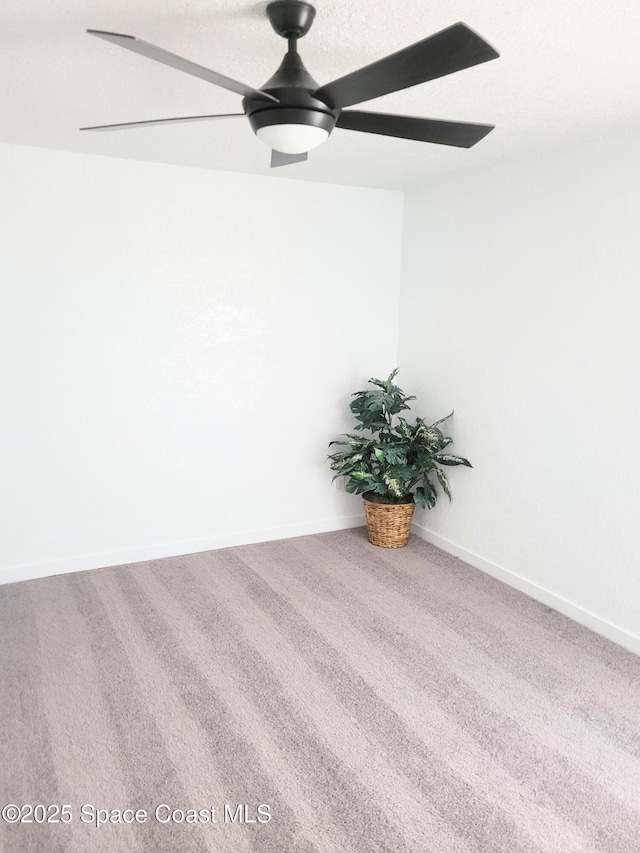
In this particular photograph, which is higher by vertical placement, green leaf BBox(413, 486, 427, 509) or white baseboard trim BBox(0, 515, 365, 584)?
green leaf BBox(413, 486, 427, 509)

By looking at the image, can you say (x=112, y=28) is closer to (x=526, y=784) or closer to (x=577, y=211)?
(x=577, y=211)

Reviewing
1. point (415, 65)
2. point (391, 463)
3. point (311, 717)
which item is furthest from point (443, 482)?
point (415, 65)

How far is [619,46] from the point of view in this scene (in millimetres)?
1887

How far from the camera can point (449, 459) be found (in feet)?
12.4

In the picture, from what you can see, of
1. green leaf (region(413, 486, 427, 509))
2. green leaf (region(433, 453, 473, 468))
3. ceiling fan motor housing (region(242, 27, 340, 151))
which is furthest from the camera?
green leaf (region(413, 486, 427, 509))

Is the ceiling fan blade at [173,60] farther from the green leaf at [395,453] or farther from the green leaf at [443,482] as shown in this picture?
the green leaf at [443,482]

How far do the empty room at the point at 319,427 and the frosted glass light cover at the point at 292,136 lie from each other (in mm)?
14

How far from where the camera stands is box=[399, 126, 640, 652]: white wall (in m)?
2.81

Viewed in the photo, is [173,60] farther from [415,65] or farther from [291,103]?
[415,65]

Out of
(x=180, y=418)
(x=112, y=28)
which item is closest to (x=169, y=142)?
(x=112, y=28)

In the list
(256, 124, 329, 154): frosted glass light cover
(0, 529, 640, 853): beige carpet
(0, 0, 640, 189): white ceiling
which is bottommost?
(0, 529, 640, 853): beige carpet

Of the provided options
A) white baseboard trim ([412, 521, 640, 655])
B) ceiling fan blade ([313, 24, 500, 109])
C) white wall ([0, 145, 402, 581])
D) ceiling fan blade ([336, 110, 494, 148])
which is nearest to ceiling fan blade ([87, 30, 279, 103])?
ceiling fan blade ([313, 24, 500, 109])

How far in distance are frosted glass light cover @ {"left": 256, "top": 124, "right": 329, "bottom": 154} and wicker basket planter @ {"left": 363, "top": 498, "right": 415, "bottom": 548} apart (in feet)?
8.14

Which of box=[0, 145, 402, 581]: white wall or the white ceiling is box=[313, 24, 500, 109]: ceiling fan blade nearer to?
the white ceiling
